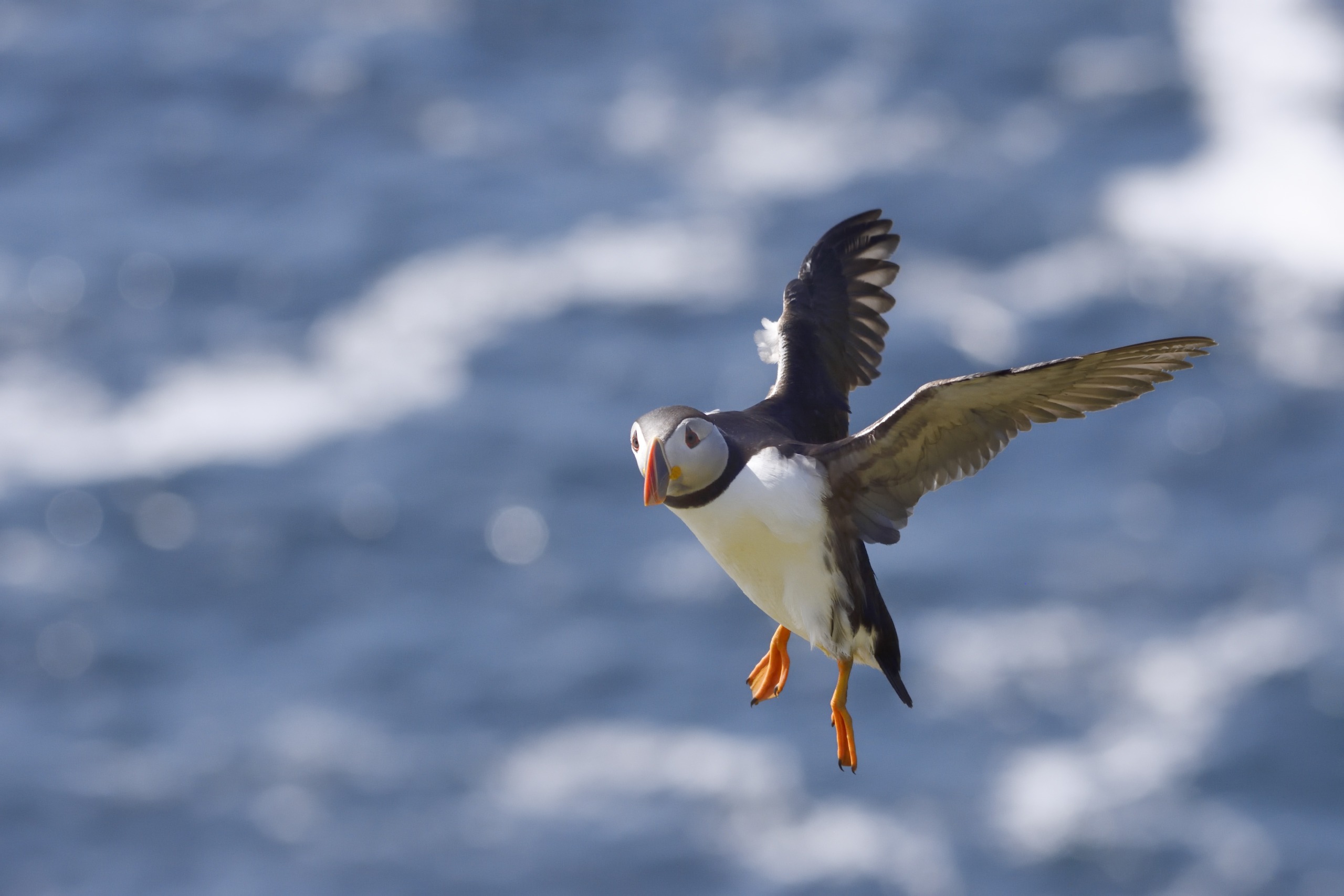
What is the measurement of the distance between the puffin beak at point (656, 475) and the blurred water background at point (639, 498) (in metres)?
48.6

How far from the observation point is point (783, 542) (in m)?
11.6

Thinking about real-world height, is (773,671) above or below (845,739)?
above

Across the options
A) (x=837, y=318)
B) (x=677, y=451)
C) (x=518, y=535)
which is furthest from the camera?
(x=518, y=535)

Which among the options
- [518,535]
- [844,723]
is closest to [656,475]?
[844,723]

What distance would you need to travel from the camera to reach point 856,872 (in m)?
63.7

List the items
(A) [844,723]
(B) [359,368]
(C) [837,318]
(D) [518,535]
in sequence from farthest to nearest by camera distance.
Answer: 1. (B) [359,368]
2. (D) [518,535]
3. (C) [837,318]
4. (A) [844,723]

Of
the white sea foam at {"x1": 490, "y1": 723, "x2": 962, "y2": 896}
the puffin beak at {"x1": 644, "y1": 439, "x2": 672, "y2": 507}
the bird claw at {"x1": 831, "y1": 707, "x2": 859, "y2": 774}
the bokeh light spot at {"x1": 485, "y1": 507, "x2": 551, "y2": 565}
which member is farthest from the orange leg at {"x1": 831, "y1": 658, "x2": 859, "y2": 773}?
the bokeh light spot at {"x1": 485, "y1": 507, "x2": 551, "y2": 565}

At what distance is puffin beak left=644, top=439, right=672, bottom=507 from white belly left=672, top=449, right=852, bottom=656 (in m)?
0.86

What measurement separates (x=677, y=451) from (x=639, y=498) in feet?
189

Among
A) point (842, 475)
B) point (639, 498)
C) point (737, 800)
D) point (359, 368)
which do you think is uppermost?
point (359, 368)

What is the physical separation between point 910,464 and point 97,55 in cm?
9423

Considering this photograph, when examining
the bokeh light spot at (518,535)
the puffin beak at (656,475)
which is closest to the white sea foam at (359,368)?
the bokeh light spot at (518,535)

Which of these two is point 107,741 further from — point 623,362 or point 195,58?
point 195,58

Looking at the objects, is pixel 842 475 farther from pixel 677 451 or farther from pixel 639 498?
pixel 639 498
